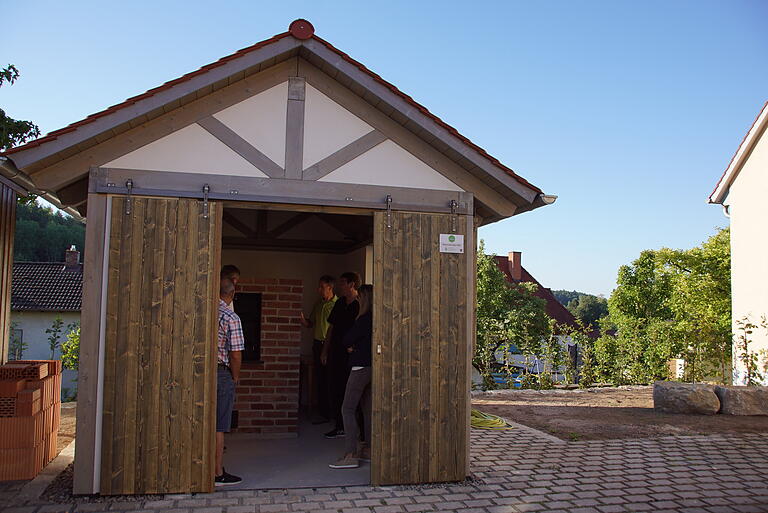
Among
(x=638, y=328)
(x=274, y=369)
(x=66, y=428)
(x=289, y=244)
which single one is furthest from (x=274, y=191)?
(x=638, y=328)

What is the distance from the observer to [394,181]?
6270 millimetres

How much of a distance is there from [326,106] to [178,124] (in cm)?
130

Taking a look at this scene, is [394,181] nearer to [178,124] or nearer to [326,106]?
[326,106]

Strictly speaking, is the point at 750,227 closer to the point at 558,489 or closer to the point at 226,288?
the point at 558,489

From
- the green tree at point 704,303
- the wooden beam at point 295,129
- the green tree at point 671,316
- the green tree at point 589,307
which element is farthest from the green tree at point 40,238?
the green tree at point 589,307

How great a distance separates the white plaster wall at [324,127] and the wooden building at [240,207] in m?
0.01

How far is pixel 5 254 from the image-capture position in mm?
7125

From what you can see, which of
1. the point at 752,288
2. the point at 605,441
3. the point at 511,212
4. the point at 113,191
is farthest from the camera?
the point at 752,288

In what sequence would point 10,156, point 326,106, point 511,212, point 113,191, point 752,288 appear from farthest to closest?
point 752,288, point 511,212, point 326,106, point 113,191, point 10,156

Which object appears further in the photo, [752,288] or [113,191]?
[752,288]

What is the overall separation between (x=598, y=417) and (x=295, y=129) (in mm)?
6979

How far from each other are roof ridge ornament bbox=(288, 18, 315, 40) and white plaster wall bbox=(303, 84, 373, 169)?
44 cm

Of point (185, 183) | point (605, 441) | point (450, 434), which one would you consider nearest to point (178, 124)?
point (185, 183)

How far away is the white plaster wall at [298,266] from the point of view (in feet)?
33.2
